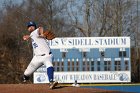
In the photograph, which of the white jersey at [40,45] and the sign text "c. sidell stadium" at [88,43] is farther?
the sign text "c. sidell stadium" at [88,43]

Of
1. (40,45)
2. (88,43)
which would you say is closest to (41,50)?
(40,45)

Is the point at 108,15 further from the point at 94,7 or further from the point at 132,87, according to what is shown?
the point at 132,87

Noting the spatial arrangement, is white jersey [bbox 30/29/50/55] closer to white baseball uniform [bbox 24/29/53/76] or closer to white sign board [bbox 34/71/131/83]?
white baseball uniform [bbox 24/29/53/76]

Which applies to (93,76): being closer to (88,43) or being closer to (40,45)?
(88,43)

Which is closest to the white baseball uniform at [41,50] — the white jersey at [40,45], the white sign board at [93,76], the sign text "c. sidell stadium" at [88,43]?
the white jersey at [40,45]

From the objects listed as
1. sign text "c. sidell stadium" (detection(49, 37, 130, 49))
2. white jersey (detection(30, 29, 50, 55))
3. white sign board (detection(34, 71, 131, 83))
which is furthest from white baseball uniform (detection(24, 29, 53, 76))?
white sign board (detection(34, 71, 131, 83))

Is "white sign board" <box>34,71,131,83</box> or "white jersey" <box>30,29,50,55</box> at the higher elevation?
"white jersey" <box>30,29,50,55</box>

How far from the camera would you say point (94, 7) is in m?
39.8

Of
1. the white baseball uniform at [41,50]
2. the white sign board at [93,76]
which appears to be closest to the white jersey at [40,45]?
the white baseball uniform at [41,50]

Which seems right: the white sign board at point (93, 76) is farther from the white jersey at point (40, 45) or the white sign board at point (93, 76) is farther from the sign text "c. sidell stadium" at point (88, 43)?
the white jersey at point (40, 45)

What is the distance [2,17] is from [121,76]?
19680 millimetres

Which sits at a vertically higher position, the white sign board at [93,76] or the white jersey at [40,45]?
the white jersey at [40,45]

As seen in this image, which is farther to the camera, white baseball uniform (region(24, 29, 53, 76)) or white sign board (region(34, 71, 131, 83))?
white sign board (region(34, 71, 131, 83))

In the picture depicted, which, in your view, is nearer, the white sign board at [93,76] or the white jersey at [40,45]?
the white jersey at [40,45]
